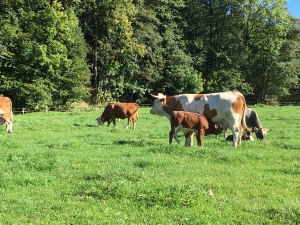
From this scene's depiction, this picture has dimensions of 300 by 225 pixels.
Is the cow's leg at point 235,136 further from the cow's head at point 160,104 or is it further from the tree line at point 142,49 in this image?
the tree line at point 142,49

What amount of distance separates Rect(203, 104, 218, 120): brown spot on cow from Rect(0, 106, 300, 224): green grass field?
2763 mm

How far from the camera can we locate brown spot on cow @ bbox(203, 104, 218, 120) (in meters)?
13.4

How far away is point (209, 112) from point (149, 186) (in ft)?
24.4

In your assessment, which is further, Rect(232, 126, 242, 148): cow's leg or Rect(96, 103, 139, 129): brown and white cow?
Rect(96, 103, 139, 129): brown and white cow

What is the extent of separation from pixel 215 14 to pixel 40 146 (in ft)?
168

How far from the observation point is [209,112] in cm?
1348

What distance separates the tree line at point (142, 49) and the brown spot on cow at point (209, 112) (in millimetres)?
25934

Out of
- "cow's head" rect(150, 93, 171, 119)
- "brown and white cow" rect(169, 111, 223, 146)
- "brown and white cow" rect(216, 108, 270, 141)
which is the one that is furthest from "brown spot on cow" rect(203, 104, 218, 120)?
"brown and white cow" rect(216, 108, 270, 141)

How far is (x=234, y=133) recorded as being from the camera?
42.3 feet

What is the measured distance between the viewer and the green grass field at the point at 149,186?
5371mm

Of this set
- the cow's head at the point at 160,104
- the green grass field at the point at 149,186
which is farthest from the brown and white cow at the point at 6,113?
the cow's head at the point at 160,104

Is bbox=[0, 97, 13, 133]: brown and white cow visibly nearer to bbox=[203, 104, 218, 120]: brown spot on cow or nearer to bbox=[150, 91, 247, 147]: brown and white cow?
bbox=[150, 91, 247, 147]: brown and white cow

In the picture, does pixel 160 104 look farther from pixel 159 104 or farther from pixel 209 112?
pixel 209 112

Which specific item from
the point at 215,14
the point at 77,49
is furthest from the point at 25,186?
the point at 215,14
